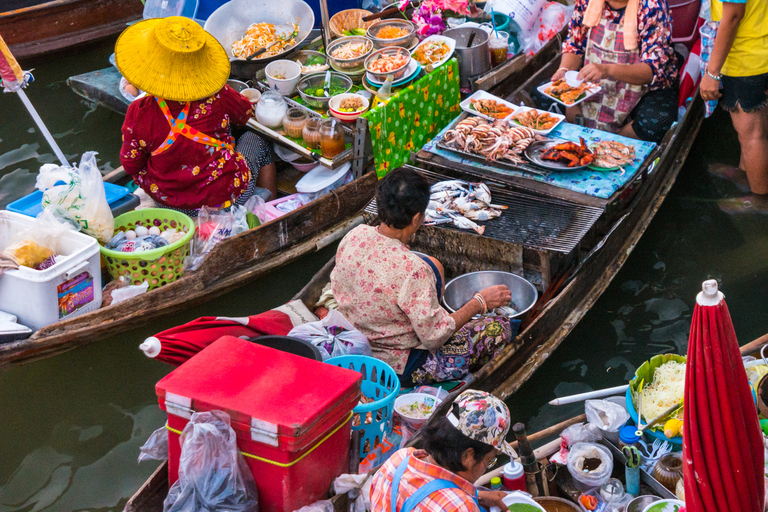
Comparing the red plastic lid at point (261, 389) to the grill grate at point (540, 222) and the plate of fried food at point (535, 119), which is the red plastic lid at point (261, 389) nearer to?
the grill grate at point (540, 222)

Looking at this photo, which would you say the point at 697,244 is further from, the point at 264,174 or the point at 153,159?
the point at 153,159

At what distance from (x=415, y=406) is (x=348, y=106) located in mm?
2928

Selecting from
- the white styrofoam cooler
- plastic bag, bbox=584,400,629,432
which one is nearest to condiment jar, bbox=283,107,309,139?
the white styrofoam cooler

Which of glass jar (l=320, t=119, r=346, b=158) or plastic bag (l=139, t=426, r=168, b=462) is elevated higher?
glass jar (l=320, t=119, r=346, b=158)

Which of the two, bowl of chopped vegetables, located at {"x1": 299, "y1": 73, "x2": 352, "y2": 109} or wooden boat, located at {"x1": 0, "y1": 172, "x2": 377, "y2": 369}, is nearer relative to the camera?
wooden boat, located at {"x1": 0, "y1": 172, "x2": 377, "y2": 369}

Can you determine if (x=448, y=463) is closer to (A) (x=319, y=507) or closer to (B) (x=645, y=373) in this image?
(A) (x=319, y=507)

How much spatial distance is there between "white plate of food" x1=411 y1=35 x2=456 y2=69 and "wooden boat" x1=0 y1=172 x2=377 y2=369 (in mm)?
1274

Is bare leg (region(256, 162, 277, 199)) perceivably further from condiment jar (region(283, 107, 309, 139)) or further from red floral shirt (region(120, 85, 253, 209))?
red floral shirt (region(120, 85, 253, 209))

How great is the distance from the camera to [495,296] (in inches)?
159

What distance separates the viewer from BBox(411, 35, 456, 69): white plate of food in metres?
6.22

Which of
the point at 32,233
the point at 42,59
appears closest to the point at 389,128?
the point at 32,233

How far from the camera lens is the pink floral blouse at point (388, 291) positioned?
3.47m

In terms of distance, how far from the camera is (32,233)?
4383 mm

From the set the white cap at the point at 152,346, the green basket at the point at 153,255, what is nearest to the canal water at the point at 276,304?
the green basket at the point at 153,255
